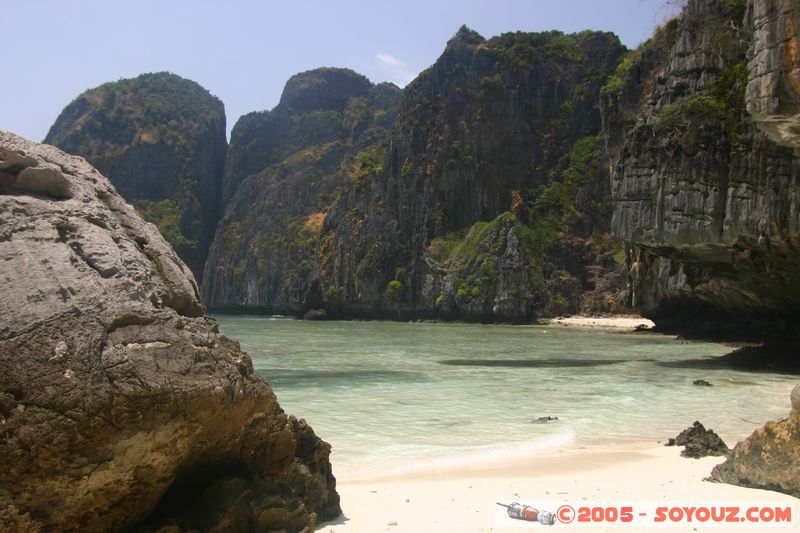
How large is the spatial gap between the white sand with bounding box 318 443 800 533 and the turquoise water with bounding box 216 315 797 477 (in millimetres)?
804

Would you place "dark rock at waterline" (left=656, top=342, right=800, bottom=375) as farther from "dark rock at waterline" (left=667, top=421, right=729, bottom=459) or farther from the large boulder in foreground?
the large boulder in foreground

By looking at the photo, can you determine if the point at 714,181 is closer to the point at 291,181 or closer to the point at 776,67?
the point at 776,67

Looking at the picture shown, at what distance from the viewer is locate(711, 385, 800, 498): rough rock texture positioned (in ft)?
16.5

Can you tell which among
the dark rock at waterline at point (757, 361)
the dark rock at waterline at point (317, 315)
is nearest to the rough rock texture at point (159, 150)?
the dark rock at waterline at point (317, 315)

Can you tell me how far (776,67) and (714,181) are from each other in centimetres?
975

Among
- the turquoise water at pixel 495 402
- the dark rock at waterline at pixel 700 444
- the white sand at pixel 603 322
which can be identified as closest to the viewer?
the dark rock at waterline at pixel 700 444

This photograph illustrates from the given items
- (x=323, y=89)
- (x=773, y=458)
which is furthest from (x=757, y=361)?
(x=323, y=89)

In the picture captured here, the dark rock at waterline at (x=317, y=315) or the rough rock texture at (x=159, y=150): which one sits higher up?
the rough rock texture at (x=159, y=150)

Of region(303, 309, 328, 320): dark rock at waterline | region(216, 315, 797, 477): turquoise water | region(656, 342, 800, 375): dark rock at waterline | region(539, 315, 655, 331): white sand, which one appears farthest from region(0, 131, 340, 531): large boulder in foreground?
region(303, 309, 328, 320): dark rock at waterline

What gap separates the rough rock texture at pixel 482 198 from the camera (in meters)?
59.9

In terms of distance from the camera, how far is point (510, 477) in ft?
20.7

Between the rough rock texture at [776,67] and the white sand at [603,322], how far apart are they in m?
36.1

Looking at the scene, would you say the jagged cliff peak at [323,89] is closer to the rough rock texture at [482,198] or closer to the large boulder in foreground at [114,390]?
the rough rock texture at [482,198]

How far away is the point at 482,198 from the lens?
226 ft
